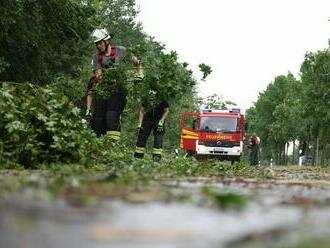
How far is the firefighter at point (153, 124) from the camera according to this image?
41.8 ft

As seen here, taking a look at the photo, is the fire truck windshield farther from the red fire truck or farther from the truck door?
the truck door

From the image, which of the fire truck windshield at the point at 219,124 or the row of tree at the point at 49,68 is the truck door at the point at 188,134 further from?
the row of tree at the point at 49,68

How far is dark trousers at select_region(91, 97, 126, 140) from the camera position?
488 inches

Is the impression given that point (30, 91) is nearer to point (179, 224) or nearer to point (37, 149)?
point (37, 149)

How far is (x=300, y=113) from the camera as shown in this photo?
1971 inches

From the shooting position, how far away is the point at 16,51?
22.1 metres

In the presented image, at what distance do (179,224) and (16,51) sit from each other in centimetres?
2081

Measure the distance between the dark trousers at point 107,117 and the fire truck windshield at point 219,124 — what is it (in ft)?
77.4

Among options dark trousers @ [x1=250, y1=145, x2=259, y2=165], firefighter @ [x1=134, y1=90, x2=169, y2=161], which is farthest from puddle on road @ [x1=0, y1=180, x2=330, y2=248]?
dark trousers @ [x1=250, y1=145, x2=259, y2=165]

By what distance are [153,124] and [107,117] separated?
113 centimetres

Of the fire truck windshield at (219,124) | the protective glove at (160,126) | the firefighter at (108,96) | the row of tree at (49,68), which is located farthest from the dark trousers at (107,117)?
the fire truck windshield at (219,124)

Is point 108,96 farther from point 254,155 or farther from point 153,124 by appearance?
point 254,155

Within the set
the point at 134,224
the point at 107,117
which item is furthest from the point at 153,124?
the point at 134,224

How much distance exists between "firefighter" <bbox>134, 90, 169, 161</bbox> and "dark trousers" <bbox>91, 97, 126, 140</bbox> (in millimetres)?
554
